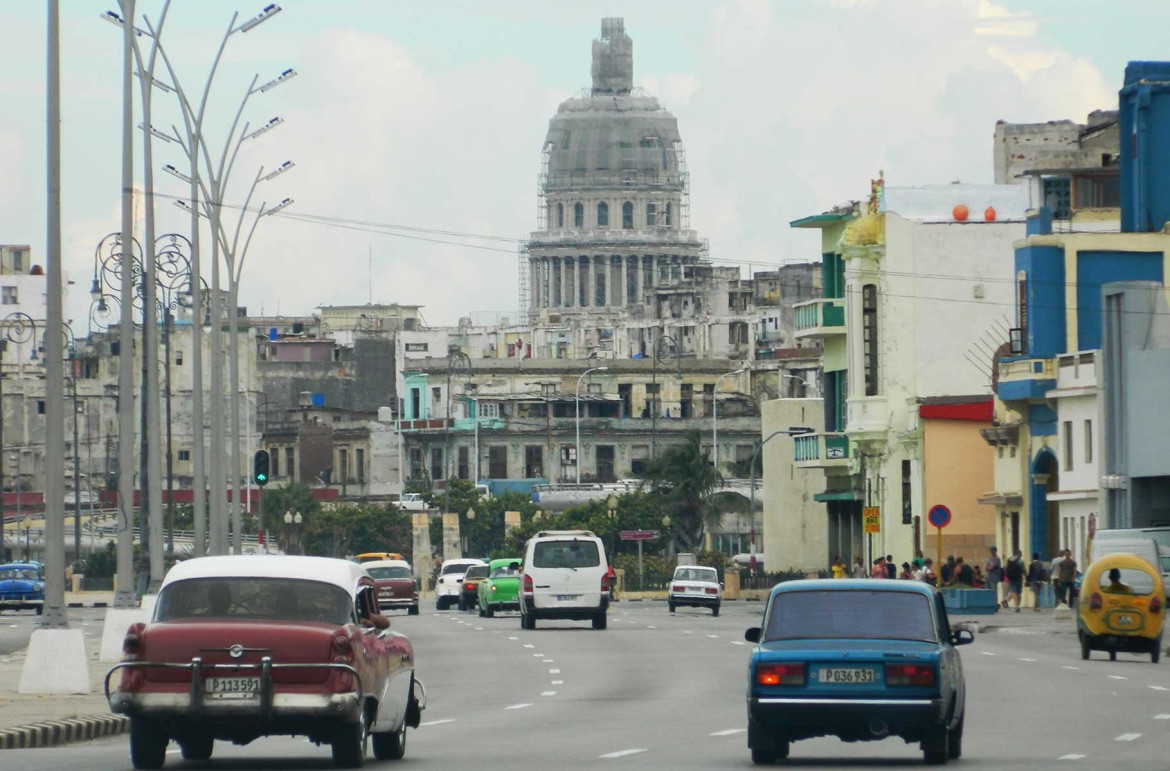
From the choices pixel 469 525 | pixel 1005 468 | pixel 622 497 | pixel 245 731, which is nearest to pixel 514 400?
pixel 469 525

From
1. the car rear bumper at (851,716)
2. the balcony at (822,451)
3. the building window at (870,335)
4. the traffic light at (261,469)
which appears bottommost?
the car rear bumper at (851,716)

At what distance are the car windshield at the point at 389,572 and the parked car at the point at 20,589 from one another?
10.9m

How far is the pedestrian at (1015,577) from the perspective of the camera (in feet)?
200

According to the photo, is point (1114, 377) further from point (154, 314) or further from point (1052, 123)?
point (1052, 123)

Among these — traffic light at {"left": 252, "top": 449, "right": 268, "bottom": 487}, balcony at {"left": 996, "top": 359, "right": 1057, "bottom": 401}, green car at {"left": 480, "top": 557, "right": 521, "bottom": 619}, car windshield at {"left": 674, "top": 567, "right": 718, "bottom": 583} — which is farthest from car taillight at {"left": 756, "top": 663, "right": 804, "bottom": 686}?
car windshield at {"left": 674, "top": 567, "right": 718, "bottom": 583}

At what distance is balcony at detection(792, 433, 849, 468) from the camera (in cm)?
8125

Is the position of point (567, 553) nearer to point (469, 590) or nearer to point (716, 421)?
point (469, 590)

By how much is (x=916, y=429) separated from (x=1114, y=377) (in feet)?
48.9

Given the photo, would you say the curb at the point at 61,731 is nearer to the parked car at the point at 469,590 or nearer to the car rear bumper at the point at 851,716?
the car rear bumper at the point at 851,716

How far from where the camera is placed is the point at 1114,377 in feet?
193

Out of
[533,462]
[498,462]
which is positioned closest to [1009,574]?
[533,462]

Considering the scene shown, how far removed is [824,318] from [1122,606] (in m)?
44.3

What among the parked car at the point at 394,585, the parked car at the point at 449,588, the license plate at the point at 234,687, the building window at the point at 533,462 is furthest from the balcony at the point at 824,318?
the license plate at the point at 234,687

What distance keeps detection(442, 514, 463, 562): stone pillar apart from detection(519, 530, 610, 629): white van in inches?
2613
